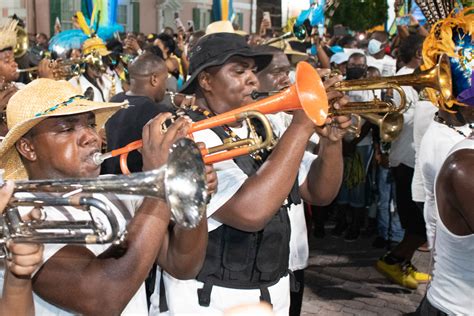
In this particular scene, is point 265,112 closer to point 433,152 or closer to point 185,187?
point 185,187

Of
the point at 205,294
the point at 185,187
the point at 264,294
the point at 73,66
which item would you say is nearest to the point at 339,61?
the point at 73,66

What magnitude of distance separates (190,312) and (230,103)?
3.39ft

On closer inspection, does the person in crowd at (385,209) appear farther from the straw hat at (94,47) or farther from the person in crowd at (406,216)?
the straw hat at (94,47)

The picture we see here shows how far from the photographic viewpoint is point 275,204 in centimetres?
261

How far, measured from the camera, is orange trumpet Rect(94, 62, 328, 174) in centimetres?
236

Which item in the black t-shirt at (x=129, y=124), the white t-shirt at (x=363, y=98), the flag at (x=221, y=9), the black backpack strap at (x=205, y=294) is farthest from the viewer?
the flag at (x=221, y=9)

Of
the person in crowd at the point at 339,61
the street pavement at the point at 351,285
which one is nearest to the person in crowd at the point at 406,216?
the street pavement at the point at 351,285

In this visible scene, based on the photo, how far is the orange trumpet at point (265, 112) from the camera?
236 centimetres

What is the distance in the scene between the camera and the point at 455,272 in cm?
291

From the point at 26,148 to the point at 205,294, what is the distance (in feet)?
3.34

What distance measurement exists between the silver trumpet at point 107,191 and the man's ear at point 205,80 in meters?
1.35

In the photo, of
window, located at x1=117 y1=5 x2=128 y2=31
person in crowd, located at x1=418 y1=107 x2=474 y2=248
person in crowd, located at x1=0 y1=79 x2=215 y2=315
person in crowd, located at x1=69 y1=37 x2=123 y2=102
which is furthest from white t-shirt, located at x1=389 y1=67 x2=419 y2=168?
window, located at x1=117 y1=5 x2=128 y2=31

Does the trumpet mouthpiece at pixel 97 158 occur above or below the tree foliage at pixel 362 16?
below

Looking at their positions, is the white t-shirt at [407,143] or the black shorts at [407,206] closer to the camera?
the black shorts at [407,206]
